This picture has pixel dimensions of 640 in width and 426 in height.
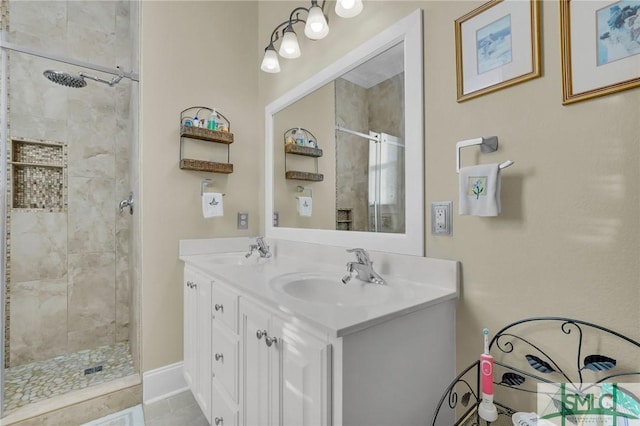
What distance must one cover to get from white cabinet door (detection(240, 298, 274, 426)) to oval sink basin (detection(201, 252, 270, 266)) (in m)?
0.67

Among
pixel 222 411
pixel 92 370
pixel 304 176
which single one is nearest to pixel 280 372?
pixel 222 411

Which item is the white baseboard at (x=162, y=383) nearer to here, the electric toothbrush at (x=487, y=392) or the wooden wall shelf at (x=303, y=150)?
the wooden wall shelf at (x=303, y=150)

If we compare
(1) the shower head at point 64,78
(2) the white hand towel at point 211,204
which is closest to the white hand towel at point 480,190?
(2) the white hand towel at point 211,204

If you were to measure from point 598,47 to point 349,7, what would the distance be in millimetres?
913

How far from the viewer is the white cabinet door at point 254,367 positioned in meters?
0.94

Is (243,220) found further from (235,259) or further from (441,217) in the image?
(441,217)

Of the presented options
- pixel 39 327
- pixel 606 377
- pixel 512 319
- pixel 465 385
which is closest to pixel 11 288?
pixel 39 327

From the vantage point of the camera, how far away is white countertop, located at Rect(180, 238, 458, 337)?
0.75m

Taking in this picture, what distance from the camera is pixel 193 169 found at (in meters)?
1.84

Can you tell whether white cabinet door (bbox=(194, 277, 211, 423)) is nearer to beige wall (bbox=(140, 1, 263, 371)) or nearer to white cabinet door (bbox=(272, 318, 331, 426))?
beige wall (bbox=(140, 1, 263, 371))

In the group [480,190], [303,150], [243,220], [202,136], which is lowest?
[243,220]

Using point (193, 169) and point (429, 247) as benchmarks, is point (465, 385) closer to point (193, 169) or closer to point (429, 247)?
point (429, 247)

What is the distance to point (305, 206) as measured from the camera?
68.4 inches

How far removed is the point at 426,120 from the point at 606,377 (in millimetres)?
911
